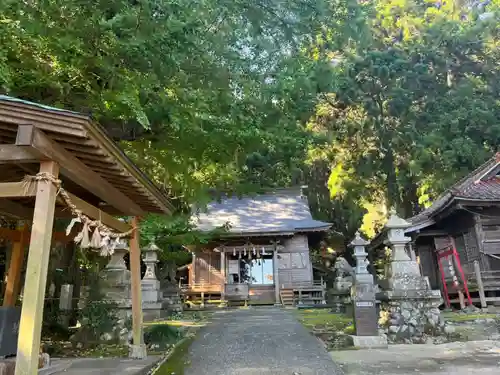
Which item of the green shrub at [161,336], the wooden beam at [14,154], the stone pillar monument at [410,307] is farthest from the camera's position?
the green shrub at [161,336]

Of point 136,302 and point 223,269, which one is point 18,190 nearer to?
point 136,302

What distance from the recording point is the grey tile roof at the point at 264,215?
22203mm

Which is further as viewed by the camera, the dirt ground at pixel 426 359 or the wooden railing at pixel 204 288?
the wooden railing at pixel 204 288

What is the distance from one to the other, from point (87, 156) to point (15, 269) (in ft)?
10.6

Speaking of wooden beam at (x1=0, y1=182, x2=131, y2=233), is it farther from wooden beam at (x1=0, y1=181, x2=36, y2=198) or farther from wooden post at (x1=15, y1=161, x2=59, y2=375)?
wooden post at (x1=15, y1=161, x2=59, y2=375)

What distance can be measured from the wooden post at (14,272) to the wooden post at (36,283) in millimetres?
3227

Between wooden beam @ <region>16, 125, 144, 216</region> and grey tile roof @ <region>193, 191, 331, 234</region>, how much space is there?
16343 mm

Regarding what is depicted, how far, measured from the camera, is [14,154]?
12.9 ft

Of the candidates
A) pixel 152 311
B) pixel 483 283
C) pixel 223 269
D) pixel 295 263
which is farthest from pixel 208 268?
pixel 483 283

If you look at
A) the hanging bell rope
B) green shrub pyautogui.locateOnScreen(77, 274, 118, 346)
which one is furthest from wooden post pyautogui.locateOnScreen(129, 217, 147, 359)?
green shrub pyautogui.locateOnScreen(77, 274, 118, 346)

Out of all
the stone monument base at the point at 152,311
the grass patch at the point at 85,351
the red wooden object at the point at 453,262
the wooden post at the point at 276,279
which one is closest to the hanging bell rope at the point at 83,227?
the grass patch at the point at 85,351

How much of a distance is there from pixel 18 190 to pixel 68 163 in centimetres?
55

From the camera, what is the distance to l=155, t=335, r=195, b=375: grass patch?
19.3 ft

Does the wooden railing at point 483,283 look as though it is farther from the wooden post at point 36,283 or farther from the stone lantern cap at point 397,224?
the wooden post at point 36,283
